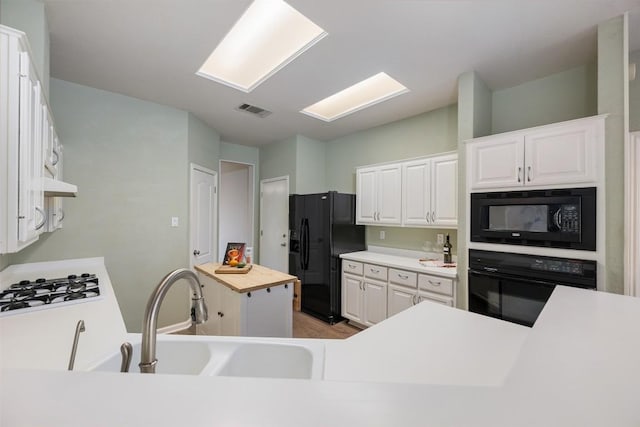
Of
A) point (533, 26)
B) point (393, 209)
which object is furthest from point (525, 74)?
point (393, 209)

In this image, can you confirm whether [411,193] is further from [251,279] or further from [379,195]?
[251,279]

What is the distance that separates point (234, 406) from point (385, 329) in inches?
38.3

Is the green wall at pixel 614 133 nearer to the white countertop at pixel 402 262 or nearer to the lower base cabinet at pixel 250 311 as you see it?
the white countertop at pixel 402 262

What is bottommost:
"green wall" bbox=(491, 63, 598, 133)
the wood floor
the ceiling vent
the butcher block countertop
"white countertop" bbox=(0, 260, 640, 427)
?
the wood floor

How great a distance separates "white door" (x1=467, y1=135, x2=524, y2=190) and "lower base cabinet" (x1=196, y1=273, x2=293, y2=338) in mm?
1930

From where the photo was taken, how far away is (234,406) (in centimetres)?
32

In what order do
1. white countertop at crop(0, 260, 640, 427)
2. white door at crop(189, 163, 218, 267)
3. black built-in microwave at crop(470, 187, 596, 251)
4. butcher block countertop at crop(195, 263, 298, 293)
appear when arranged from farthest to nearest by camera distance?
white door at crop(189, 163, 218, 267)
butcher block countertop at crop(195, 263, 298, 293)
black built-in microwave at crop(470, 187, 596, 251)
white countertop at crop(0, 260, 640, 427)

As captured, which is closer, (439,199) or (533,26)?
(533,26)

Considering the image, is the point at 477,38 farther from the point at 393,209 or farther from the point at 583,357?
the point at 583,357

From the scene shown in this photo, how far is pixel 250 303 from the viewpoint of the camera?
6.93 ft

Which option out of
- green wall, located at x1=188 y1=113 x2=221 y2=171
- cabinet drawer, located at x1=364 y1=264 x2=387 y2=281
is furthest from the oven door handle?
green wall, located at x1=188 y1=113 x2=221 y2=171

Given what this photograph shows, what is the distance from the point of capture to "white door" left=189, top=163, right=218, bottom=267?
137 inches

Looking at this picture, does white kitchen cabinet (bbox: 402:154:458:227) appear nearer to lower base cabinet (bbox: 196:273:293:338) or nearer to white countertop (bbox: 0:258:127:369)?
lower base cabinet (bbox: 196:273:293:338)

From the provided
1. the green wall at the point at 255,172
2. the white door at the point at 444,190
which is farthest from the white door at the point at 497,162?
the green wall at the point at 255,172
